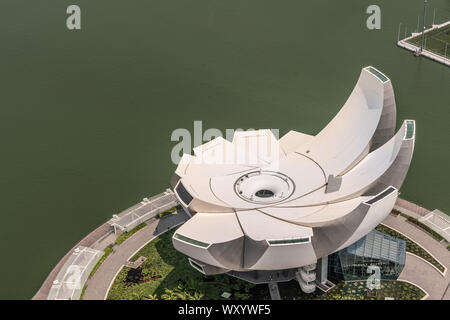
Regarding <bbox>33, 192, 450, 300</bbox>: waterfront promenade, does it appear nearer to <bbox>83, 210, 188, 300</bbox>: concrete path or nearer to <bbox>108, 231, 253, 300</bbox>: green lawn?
<bbox>83, 210, 188, 300</bbox>: concrete path

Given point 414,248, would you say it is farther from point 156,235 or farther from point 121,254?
point 121,254

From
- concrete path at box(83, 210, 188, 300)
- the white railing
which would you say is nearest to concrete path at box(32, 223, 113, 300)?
the white railing

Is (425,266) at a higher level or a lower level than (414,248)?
lower

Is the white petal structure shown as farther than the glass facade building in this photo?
No

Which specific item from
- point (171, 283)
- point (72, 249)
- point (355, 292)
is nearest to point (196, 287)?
point (171, 283)

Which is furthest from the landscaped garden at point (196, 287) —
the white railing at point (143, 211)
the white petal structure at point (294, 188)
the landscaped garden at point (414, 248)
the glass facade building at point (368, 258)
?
the white railing at point (143, 211)
